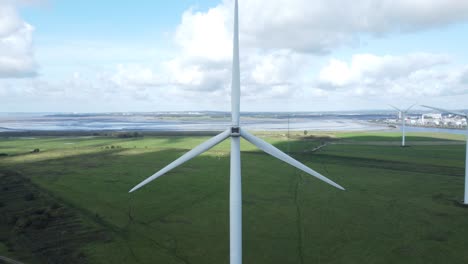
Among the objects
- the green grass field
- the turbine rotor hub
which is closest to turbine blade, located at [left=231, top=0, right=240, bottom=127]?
the turbine rotor hub

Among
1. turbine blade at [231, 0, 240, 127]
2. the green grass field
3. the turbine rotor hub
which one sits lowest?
the green grass field

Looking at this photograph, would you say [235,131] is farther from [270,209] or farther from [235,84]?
[270,209]

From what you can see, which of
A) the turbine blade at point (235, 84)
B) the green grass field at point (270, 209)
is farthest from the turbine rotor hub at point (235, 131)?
the green grass field at point (270, 209)

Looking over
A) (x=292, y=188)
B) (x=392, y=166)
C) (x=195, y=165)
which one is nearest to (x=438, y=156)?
(x=392, y=166)

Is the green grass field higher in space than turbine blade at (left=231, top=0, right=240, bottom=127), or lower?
lower

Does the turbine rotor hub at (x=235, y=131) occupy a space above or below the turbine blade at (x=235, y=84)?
below

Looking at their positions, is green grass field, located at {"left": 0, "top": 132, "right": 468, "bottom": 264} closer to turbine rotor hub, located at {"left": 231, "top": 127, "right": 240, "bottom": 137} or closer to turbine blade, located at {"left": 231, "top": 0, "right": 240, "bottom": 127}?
turbine rotor hub, located at {"left": 231, "top": 127, "right": 240, "bottom": 137}

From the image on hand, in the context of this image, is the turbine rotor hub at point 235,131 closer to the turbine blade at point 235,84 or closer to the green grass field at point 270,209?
the turbine blade at point 235,84

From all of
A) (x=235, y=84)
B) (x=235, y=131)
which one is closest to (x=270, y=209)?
(x=235, y=131)
